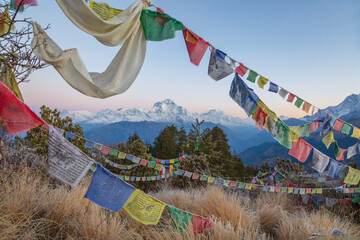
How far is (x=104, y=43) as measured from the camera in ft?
12.8

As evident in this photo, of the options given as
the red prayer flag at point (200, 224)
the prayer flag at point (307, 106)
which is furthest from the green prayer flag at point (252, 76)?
the red prayer flag at point (200, 224)

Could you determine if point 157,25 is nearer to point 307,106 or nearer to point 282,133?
point 282,133

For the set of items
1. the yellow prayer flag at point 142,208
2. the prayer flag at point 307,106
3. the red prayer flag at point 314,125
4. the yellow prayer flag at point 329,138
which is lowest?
the yellow prayer flag at point 142,208

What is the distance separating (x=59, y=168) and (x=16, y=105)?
1.02 metres

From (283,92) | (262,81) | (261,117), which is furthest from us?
(283,92)

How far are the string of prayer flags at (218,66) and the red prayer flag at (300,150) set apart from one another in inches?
104

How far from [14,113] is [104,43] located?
5.57ft

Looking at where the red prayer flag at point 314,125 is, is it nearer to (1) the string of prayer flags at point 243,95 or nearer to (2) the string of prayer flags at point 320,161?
(2) the string of prayer flags at point 320,161

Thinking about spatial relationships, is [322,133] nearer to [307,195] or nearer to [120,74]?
[307,195]

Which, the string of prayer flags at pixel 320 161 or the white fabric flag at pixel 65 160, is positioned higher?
the string of prayer flags at pixel 320 161

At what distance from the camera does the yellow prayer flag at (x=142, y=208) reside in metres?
3.18

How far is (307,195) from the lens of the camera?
297 inches

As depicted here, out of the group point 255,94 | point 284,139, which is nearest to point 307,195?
point 284,139

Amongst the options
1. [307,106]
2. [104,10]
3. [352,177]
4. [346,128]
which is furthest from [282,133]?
[104,10]
